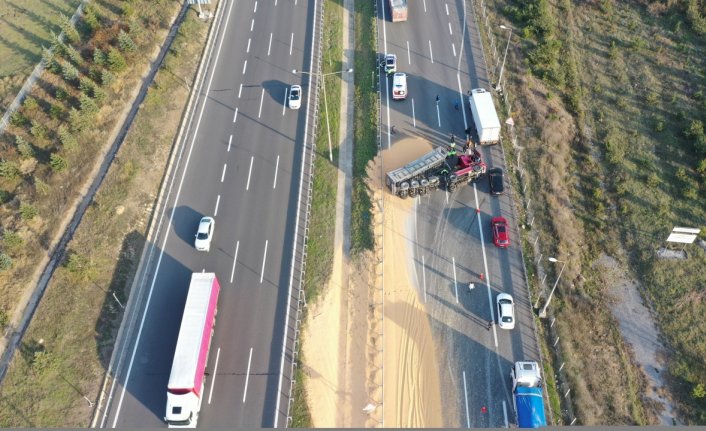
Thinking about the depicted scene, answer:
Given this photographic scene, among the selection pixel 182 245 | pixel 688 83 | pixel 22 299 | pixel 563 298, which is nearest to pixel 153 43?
pixel 182 245

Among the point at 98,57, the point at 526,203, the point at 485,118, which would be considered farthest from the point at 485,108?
the point at 98,57

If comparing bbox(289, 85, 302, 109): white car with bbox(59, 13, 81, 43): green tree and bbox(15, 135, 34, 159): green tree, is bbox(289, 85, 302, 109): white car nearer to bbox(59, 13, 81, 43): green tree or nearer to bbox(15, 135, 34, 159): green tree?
bbox(15, 135, 34, 159): green tree

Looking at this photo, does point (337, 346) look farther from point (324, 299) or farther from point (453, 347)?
point (453, 347)

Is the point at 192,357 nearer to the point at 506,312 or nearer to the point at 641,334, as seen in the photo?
the point at 506,312

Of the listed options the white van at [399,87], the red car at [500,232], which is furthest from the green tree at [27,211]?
the red car at [500,232]

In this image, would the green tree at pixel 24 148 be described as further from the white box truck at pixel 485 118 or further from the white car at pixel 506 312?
the white car at pixel 506 312
